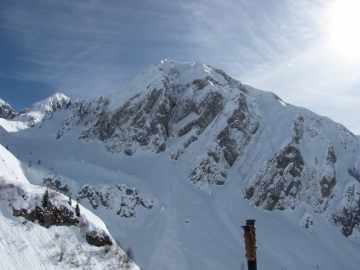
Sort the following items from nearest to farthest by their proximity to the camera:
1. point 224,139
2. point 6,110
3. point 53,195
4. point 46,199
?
point 46,199 → point 53,195 → point 224,139 → point 6,110

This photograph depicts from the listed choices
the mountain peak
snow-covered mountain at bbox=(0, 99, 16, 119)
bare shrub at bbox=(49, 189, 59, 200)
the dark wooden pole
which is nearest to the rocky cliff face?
the mountain peak

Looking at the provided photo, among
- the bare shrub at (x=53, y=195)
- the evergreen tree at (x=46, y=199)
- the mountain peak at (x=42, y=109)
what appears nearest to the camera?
the evergreen tree at (x=46, y=199)

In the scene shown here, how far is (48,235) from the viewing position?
22.3 meters

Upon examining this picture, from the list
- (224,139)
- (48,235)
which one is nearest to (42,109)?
(224,139)

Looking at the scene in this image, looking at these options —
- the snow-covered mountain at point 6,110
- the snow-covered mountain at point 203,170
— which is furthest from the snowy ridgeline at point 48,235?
the snow-covered mountain at point 6,110

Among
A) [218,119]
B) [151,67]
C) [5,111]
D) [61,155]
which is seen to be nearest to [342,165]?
[218,119]

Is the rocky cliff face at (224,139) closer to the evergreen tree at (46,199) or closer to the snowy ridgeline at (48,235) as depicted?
the snowy ridgeline at (48,235)

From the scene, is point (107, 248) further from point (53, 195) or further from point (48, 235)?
point (53, 195)

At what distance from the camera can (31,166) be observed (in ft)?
240

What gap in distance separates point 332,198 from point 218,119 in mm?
36975

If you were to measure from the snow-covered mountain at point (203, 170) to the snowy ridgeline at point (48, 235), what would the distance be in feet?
101

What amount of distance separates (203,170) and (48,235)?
201 feet

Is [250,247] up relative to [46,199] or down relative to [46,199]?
up

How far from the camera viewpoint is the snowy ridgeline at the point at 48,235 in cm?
2016
